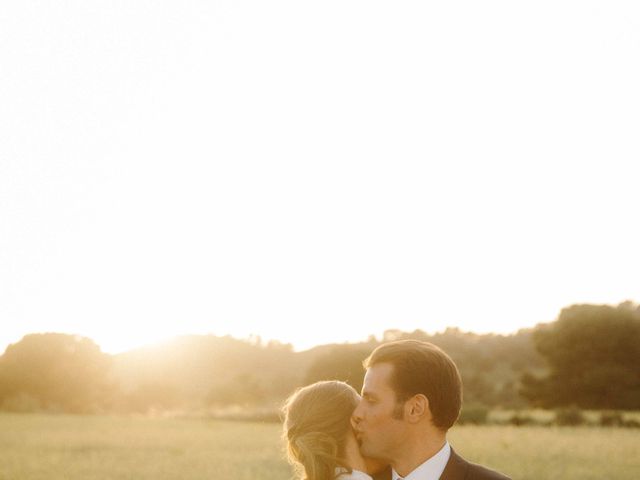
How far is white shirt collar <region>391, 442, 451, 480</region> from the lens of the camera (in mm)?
3770

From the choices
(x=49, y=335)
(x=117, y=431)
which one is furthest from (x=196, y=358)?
(x=117, y=431)

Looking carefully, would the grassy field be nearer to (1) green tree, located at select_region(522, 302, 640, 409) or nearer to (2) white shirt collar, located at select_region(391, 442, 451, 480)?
(2) white shirt collar, located at select_region(391, 442, 451, 480)

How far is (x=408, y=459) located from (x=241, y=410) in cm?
3651

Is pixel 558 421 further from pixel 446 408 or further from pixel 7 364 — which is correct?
pixel 7 364

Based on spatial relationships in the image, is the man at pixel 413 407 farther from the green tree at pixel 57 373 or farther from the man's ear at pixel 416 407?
the green tree at pixel 57 373

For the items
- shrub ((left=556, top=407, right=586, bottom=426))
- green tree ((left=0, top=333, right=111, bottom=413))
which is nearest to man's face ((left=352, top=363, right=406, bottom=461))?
shrub ((left=556, top=407, right=586, bottom=426))

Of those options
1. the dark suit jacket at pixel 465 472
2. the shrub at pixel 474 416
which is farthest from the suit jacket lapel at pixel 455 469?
the shrub at pixel 474 416

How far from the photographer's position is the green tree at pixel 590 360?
35.9 meters

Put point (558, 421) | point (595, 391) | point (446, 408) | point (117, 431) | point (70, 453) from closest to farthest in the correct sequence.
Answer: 1. point (446, 408)
2. point (70, 453)
3. point (558, 421)
4. point (117, 431)
5. point (595, 391)

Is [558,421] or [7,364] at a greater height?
[7,364]

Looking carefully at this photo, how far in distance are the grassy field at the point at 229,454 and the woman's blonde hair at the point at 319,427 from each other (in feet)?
36.5

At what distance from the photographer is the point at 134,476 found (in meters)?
16.1

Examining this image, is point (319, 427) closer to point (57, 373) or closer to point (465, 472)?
point (465, 472)

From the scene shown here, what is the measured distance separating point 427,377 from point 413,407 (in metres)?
0.14
